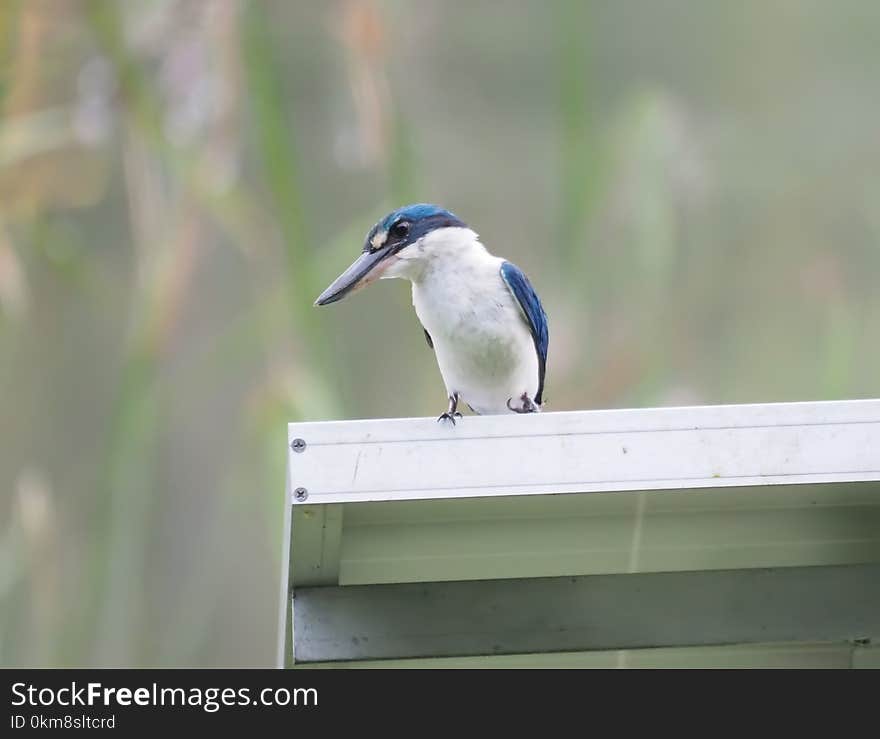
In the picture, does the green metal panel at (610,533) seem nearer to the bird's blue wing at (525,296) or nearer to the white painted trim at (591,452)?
the white painted trim at (591,452)

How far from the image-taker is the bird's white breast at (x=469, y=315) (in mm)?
2688

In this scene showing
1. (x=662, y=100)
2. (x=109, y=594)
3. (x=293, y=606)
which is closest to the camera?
(x=293, y=606)

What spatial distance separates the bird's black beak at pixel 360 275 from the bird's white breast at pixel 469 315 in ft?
0.29

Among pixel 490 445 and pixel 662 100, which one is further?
pixel 662 100

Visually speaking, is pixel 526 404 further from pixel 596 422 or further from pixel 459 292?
pixel 596 422

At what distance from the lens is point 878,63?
5844 mm

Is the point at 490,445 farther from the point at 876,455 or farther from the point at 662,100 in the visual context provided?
the point at 662,100

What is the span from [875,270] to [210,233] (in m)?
2.72

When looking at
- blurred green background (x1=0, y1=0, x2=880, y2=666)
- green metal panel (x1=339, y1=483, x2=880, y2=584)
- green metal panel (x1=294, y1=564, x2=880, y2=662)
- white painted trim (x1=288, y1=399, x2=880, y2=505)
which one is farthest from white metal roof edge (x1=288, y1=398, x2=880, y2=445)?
blurred green background (x1=0, y1=0, x2=880, y2=666)

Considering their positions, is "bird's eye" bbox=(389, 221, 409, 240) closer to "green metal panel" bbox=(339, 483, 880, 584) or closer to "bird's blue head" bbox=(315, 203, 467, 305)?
"bird's blue head" bbox=(315, 203, 467, 305)

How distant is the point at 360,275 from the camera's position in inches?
103

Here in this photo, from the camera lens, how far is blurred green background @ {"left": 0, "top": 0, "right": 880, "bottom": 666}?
5.31 m

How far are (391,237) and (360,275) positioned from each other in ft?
0.42

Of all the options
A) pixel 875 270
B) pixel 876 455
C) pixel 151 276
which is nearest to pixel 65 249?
pixel 151 276
